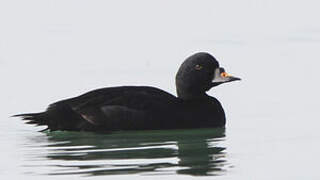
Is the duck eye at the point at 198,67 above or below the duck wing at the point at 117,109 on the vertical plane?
above

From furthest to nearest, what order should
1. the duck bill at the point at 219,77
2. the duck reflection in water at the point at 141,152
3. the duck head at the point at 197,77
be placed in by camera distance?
1. the duck bill at the point at 219,77
2. the duck head at the point at 197,77
3. the duck reflection in water at the point at 141,152

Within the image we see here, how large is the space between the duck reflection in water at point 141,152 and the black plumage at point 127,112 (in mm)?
101

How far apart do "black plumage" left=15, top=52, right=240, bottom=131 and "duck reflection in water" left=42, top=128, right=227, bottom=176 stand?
0.10 m

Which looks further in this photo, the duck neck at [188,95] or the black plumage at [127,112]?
the duck neck at [188,95]

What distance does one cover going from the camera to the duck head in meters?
15.9

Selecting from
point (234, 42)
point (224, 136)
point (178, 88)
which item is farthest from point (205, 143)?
point (234, 42)

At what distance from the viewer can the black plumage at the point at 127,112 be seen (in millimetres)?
15039

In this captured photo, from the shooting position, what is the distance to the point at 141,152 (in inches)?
539

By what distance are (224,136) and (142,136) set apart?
919 millimetres

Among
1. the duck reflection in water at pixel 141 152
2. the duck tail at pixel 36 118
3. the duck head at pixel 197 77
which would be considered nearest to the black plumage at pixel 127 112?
Answer: the duck tail at pixel 36 118

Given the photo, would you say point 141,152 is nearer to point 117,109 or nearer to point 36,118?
point 117,109

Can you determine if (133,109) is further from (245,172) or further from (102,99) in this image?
(245,172)

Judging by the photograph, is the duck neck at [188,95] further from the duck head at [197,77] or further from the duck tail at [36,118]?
the duck tail at [36,118]

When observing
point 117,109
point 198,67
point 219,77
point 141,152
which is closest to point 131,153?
point 141,152
